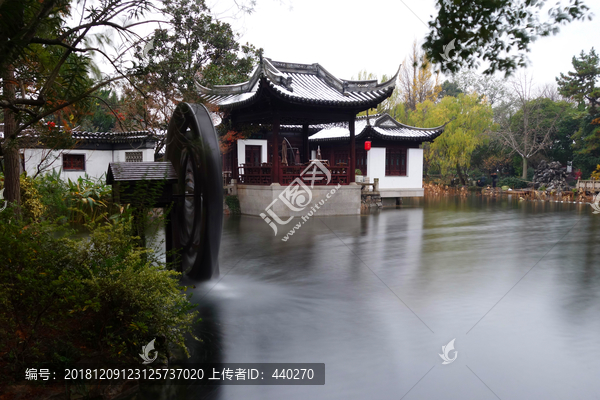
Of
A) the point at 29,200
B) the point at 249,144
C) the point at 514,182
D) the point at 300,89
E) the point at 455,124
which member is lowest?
the point at 29,200

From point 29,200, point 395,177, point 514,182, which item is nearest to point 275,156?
point 29,200

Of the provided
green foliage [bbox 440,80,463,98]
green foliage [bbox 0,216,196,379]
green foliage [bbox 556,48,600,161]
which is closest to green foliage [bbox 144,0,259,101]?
green foliage [bbox 0,216,196,379]

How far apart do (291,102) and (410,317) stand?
1009cm

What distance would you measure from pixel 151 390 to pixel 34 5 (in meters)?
3.15

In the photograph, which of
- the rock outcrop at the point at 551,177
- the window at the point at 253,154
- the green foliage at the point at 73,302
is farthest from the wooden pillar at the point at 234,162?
the rock outcrop at the point at 551,177

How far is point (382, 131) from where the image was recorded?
820 inches

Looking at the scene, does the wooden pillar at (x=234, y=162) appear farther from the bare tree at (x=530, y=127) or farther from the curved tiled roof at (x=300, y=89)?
the bare tree at (x=530, y=127)

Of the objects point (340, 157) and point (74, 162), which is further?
point (340, 157)

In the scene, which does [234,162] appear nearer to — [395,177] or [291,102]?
[291,102]

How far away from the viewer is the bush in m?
30.1

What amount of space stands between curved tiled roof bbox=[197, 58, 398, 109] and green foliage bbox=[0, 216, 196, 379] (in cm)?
1010

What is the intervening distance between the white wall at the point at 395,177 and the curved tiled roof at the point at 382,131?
759 millimetres

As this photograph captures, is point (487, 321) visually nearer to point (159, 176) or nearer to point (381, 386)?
point (381, 386)

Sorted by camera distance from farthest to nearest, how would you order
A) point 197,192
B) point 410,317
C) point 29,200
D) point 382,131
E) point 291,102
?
point 382,131, point 291,102, point 29,200, point 197,192, point 410,317
